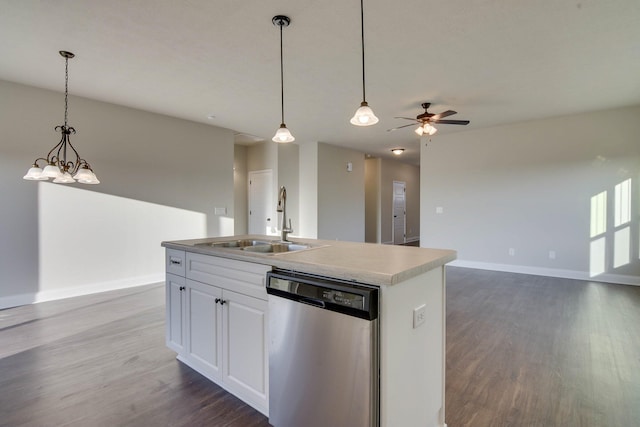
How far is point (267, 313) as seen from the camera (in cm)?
166

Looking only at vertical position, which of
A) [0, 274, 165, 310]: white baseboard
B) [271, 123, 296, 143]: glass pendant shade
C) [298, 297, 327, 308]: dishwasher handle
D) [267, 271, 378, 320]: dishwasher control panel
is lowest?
[0, 274, 165, 310]: white baseboard

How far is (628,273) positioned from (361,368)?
5.69 metres

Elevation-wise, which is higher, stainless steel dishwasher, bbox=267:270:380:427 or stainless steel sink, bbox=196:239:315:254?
stainless steel sink, bbox=196:239:315:254

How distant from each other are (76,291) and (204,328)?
3.22 m

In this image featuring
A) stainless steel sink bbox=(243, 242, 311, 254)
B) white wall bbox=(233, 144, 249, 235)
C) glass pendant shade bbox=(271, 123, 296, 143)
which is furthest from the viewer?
white wall bbox=(233, 144, 249, 235)

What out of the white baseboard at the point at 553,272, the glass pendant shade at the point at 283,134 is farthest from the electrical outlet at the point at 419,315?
the white baseboard at the point at 553,272

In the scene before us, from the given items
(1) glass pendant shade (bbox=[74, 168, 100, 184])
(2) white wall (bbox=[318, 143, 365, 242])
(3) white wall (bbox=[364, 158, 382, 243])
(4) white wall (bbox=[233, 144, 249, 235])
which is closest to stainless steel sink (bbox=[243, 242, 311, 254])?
(1) glass pendant shade (bbox=[74, 168, 100, 184])

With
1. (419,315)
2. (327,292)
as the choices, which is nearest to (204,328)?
(327,292)

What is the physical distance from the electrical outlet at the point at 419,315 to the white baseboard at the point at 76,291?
455 cm

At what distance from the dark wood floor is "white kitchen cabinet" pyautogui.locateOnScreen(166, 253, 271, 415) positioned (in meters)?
0.15

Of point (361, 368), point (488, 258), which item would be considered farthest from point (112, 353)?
point (488, 258)

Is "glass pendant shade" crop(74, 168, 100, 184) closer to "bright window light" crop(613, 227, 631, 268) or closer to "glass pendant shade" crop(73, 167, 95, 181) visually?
"glass pendant shade" crop(73, 167, 95, 181)

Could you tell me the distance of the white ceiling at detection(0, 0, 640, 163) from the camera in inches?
92.9

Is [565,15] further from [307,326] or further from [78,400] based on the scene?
[78,400]
